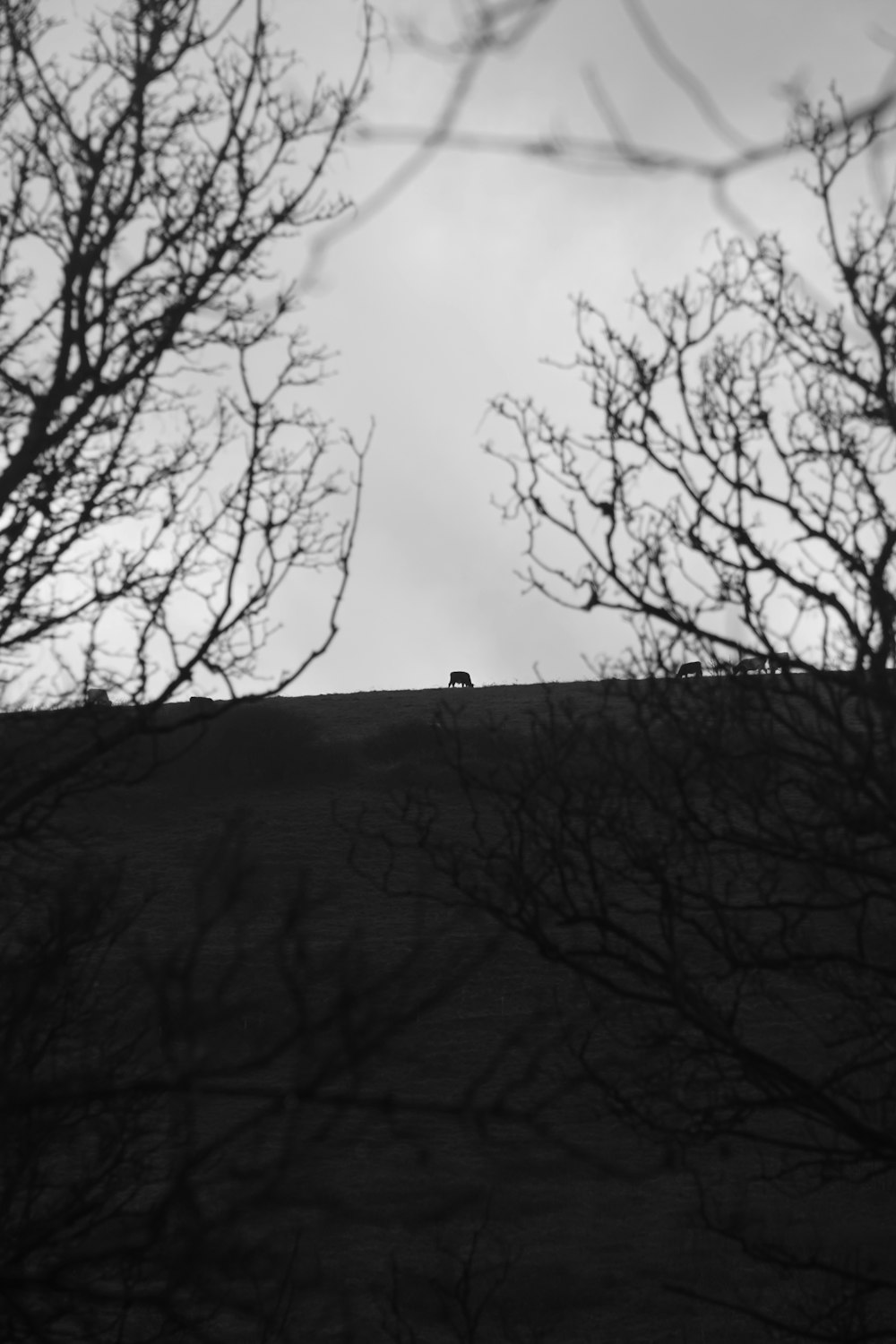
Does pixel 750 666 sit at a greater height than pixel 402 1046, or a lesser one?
greater

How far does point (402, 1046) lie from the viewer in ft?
54.6

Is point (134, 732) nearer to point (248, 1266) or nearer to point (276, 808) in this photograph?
point (248, 1266)

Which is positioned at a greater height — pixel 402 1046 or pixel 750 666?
pixel 750 666

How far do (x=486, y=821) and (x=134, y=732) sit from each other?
20312 millimetres

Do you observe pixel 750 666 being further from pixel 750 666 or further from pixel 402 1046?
pixel 402 1046

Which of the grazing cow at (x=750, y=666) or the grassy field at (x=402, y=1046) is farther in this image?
the grazing cow at (x=750, y=666)

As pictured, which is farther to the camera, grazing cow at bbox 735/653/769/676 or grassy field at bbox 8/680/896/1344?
grazing cow at bbox 735/653/769/676

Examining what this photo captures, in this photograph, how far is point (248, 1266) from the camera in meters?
2.80

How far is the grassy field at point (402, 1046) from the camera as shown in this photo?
2.61m

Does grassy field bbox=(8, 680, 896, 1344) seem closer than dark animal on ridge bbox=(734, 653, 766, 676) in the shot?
Yes

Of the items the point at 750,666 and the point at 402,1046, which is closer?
the point at 750,666

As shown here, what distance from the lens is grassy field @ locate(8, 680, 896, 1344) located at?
2607 mm

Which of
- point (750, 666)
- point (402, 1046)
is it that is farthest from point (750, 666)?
point (402, 1046)

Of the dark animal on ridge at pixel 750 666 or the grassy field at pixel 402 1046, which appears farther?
the dark animal on ridge at pixel 750 666
